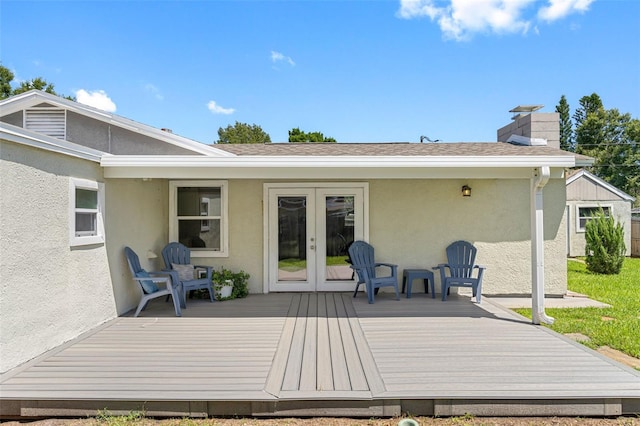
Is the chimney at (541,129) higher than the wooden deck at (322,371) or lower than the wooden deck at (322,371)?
higher

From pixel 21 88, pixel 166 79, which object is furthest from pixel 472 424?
pixel 21 88

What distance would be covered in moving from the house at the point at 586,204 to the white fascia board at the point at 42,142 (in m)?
15.0

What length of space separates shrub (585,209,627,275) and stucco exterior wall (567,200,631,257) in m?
3.75

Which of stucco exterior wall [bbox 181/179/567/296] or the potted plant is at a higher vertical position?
stucco exterior wall [bbox 181/179/567/296]

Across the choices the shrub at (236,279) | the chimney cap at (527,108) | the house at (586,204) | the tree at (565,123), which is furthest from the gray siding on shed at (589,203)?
the tree at (565,123)

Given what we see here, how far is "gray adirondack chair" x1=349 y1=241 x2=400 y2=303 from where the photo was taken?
19.6ft

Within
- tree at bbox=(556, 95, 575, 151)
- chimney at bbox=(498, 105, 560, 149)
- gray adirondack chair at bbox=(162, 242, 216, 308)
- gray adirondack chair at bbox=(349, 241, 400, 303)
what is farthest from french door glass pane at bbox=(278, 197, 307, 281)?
tree at bbox=(556, 95, 575, 151)

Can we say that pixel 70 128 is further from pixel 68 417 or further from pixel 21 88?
pixel 21 88

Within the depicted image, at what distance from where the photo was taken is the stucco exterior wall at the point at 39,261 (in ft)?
11.0

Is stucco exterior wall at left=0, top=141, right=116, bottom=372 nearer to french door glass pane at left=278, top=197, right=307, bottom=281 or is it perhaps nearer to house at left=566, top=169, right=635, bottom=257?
french door glass pane at left=278, top=197, right=307, bottom=281

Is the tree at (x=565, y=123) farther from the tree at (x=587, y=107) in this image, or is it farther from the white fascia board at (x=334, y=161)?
the white fascia board at (x=334, y=161)

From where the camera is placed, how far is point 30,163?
11.9 ft

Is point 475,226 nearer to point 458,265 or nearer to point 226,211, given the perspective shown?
point 458,265

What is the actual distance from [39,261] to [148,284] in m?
1.79
